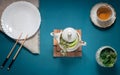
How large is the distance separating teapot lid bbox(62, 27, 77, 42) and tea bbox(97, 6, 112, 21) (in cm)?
23

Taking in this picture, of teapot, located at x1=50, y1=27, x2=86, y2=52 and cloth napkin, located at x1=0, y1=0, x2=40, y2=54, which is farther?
cloth napkin, located at x1=0, y1=0, x2=40, y2=54

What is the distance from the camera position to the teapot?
→ 1686mm

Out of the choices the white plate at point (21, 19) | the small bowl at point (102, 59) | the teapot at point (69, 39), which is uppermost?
the white plate at point (21, 19)

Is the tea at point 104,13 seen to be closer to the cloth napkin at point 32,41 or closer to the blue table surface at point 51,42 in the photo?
the blue table surface at point 51,42

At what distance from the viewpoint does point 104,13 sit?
1829mm

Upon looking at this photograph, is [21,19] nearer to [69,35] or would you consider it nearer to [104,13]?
[69,35]

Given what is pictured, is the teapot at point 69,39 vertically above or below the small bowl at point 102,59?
above

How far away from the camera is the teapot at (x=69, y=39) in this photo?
1.69 meters

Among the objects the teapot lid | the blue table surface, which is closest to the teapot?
the teapot lid

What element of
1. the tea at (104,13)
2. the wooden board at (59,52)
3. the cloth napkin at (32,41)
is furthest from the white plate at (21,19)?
the tea at (104,13)

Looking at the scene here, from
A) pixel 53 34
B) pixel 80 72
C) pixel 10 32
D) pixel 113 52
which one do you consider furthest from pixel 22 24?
pixel 113 52

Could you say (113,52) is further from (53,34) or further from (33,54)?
(33,54)

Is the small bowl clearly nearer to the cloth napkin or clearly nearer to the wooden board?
the wooden board

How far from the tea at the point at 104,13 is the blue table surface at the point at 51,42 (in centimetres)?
7
